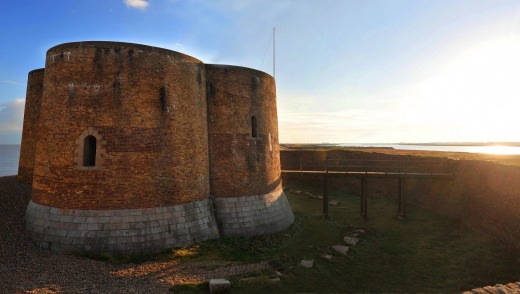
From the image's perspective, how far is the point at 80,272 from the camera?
29.2 ft

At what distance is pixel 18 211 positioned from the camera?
12984mm

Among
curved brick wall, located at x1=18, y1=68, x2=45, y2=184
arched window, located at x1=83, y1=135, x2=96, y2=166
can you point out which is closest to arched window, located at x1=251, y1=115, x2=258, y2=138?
arched window, located at x1=83, y1=135, x2=96, y2=166

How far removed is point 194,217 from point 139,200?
2.18m

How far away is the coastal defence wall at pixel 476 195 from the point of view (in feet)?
41.4

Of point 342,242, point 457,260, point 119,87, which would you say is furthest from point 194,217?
point 457,260

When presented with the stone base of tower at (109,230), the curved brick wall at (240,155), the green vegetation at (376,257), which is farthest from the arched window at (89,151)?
the green vegetation at (376,257)

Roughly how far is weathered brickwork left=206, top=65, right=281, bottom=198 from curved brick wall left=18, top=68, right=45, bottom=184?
960cm

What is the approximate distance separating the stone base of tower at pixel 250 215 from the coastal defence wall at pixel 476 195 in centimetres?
576

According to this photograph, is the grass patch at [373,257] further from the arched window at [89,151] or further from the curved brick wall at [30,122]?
the curved brick wall at [30,122]

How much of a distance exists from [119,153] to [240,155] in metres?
5.22

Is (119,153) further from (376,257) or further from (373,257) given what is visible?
(376,257)

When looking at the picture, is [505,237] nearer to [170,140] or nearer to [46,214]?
[170,140]

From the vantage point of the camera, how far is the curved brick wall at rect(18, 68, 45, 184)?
16.8 metres

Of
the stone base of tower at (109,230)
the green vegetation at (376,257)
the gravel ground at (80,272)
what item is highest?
the stone base of tower at (109,230)
